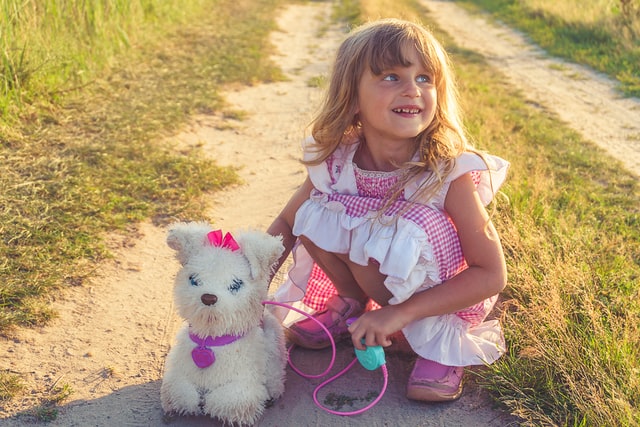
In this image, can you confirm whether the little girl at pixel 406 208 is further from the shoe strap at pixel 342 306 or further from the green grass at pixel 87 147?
the green grass at pixel 87 147

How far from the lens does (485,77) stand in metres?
7.61

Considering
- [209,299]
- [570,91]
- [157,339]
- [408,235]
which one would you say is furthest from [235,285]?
[570,91]

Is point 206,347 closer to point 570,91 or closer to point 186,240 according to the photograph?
point 186,240

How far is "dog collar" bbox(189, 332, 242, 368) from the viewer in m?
2.16

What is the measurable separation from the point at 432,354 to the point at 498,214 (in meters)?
1.10

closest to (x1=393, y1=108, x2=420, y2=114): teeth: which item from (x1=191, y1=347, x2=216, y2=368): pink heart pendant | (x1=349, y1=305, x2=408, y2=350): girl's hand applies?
(x1=349, y1=305, x2=408, y2=350): girl's hand

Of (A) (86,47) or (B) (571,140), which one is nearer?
(B) (571,140)

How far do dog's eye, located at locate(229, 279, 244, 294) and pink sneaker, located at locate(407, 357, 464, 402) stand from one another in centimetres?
72

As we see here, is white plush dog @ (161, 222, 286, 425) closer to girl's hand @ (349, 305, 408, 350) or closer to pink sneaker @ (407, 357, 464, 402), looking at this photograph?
girl's hand @ (349, 305, 408, 350)

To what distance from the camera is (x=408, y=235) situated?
7.58 ft

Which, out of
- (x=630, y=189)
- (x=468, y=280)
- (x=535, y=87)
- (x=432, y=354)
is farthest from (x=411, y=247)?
(x=535, y=87)

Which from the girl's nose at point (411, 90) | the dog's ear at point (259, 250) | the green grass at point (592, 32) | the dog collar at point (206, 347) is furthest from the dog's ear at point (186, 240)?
the green grass at point (592, 32)

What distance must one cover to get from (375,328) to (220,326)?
50cm

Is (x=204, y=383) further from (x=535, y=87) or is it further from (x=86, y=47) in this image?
(x=535, y=87)
